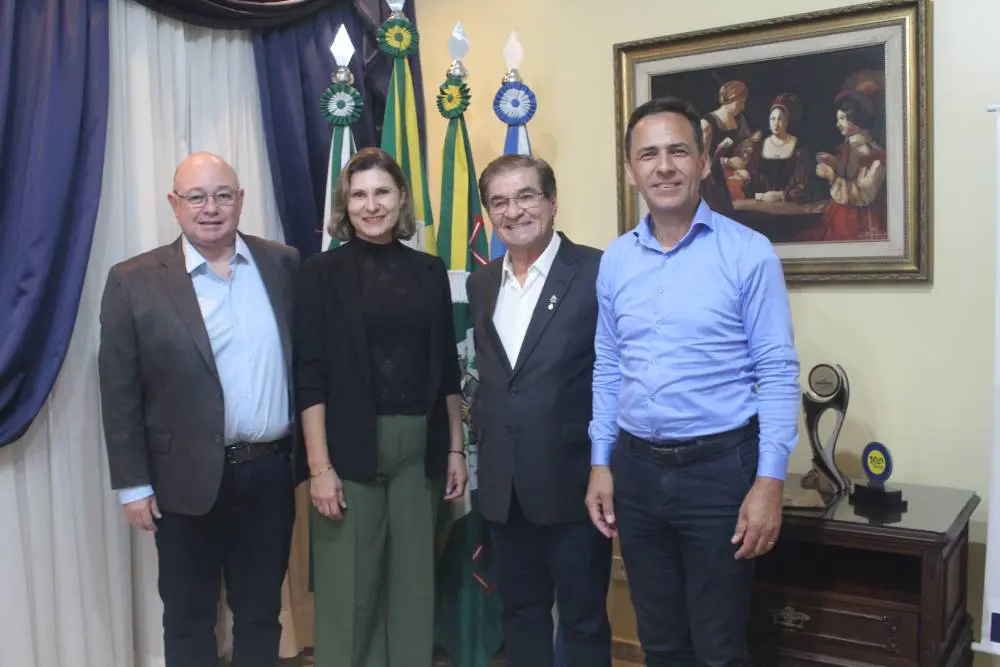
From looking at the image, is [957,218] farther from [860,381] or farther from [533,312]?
[533,312]

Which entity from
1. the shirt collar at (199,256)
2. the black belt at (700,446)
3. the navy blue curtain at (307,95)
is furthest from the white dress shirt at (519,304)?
the navy blue curtain at (307,95)

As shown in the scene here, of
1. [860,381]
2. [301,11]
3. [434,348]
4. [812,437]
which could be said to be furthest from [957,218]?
[301,11]

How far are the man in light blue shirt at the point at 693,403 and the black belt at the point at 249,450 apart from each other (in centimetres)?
83

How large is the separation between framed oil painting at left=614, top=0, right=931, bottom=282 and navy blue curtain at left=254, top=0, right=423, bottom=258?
0.98 m

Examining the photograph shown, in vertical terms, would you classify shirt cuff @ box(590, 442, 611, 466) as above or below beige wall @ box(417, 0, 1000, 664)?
below

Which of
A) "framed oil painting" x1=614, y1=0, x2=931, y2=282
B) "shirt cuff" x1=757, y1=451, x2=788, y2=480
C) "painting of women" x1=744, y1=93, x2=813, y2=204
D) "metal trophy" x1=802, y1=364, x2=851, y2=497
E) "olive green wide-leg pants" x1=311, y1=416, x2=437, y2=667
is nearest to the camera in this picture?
"shirt cuff" x1=757, y1=451, x2=788, y2=480

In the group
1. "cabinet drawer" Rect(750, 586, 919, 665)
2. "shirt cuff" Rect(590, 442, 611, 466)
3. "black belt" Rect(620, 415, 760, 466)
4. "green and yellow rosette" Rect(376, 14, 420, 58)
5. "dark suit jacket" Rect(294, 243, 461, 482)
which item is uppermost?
"green and yellow rosette" Rect(376, 14, 420, 58)

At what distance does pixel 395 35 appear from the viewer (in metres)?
2.56

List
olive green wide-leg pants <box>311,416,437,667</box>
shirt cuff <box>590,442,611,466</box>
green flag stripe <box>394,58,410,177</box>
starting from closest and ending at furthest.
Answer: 1. shirt cuff <box>590,442,611,466</box>
2. olive green wide-leg pants <box>311,416,437,667</box>
3. green flag stripe <box>394,58,410,177</box>

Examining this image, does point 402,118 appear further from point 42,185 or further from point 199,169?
point 42,185

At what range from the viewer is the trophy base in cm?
195

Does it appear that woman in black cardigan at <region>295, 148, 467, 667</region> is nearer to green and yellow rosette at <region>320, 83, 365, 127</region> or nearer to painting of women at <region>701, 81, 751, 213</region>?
green and yellow rosette at <region>320, 83, 365, 127</region>

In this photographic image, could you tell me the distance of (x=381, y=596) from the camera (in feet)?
6.89

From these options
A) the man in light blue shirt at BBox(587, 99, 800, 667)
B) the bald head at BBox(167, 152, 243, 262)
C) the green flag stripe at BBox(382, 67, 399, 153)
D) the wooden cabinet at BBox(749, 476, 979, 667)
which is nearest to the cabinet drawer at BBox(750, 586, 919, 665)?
the wooden cabinet at BBox(749, 476, 979, 667)
